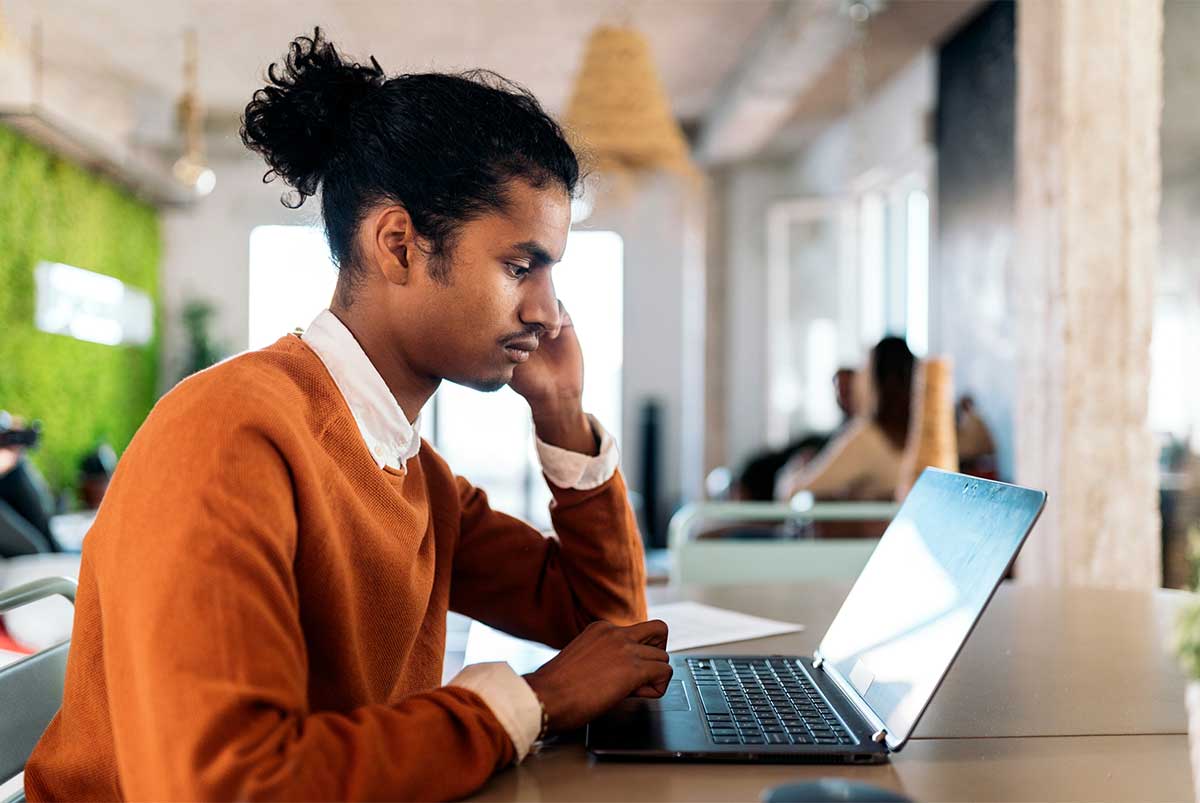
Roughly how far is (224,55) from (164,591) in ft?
21.2

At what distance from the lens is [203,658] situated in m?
0.76

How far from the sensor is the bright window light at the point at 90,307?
6988mm

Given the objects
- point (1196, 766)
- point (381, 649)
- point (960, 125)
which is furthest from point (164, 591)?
point (960, 125)

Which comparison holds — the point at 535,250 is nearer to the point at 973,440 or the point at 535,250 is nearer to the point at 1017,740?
the point at 1017,740

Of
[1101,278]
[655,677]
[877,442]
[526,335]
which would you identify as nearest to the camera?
[655,677]

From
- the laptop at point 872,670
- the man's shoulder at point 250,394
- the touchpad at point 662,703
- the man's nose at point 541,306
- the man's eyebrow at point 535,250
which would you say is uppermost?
the man's eyebrow at point 535,250

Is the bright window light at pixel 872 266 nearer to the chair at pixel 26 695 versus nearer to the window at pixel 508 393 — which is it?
the window at pixel 508 393

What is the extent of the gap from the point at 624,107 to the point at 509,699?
3.12m

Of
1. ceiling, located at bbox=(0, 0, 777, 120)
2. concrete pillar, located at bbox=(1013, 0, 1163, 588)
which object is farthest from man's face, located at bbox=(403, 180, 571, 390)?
ceiling, located at bbox=(0, 0, 777, 120)

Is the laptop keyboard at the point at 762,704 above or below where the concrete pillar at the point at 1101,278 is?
below

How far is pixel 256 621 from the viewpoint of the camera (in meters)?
0.78

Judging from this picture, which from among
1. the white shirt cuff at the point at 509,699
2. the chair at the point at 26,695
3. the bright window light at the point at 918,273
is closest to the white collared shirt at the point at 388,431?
the white shirt cuff at the point at 509,699

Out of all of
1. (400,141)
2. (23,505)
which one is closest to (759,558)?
(400,141)

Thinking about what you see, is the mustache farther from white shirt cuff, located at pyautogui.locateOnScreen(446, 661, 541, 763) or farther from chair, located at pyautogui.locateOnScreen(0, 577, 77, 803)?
chair, located at pyautogui.locateOnScreen(0, 577, 77, 803)
